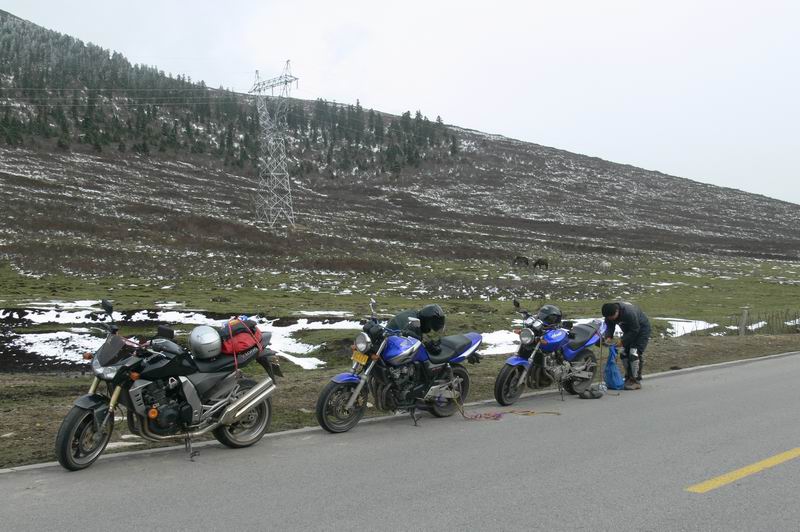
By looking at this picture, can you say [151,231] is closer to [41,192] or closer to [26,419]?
[41,192]

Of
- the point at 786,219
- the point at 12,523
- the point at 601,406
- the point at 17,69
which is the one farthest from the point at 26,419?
the point at 17,69

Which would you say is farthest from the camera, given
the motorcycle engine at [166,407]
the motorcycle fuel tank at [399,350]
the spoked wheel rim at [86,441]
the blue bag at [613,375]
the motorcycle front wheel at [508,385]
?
the blue bag at [613,375]

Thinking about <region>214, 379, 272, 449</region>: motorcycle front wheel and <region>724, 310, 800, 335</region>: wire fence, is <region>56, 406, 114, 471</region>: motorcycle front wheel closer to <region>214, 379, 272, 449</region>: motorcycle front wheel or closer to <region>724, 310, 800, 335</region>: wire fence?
<region>214, 379, 272, 449</region>: motorcycle front wheel

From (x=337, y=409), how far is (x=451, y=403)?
6.87 ft

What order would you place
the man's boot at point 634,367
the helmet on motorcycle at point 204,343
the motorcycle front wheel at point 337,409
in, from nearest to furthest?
the helmet on motorcycle at point 204,343 → the motorcycle front wheel at point 337,409 → the man's boot at point 634,367

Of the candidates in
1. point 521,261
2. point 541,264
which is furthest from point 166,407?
point 521,261

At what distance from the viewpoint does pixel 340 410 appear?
7953 millimetres

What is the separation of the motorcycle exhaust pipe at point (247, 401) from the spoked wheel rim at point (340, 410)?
78 cm

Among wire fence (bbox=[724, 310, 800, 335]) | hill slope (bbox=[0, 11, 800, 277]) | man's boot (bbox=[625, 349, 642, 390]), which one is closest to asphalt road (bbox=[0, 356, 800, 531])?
man's boot (bbox=[625, 349, 642, 390])

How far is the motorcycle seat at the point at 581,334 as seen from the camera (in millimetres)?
10992

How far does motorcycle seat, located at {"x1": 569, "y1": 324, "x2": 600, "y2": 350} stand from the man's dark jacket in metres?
0.36

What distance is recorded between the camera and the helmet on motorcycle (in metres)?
6.93

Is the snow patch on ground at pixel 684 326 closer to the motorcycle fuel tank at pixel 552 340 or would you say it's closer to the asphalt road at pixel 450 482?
the motorcycle fuel tank at pixel 552 340

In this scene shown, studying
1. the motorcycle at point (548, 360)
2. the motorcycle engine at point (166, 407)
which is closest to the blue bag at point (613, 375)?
the motorcycle at point (548, 360)
